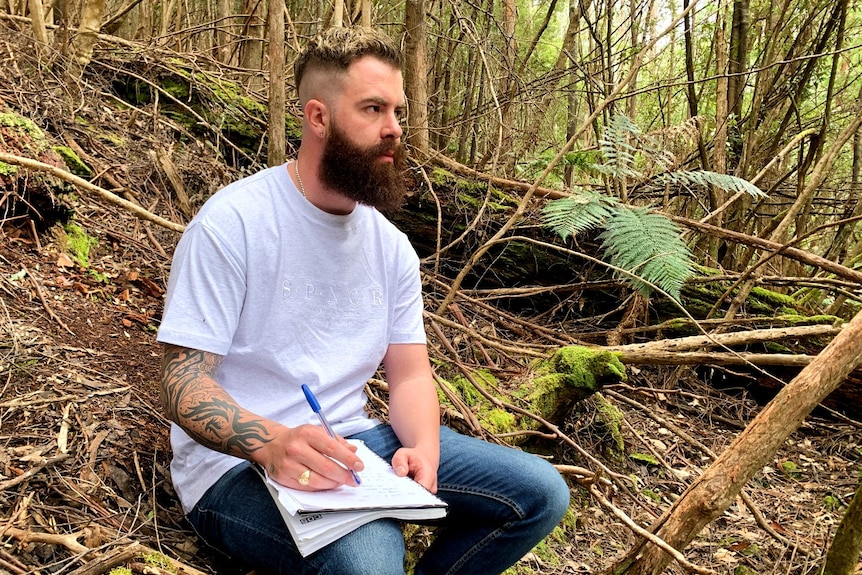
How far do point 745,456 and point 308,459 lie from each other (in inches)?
59.3

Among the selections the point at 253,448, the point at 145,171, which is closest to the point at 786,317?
the point at 253,448

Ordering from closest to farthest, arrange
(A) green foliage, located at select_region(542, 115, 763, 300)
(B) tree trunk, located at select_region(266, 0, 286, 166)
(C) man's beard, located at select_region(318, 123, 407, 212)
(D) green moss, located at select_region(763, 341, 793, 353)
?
(C) man's beard, located at select_region(318, 123, 407, 212) < (B) tree trunk, located at select_region(266, 0, 286, 166) < (A) green foliage, located at select_region(542, 115, 763, 300) < (D) green moss, located at select_region(763, 341, 793, 353)

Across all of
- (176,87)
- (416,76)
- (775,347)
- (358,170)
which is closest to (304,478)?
(358,170)

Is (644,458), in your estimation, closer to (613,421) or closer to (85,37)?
(613,421)

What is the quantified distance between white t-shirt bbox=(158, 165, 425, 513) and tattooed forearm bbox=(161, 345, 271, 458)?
0.08 metres

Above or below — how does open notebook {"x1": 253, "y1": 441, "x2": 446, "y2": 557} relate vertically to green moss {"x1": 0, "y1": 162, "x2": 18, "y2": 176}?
below

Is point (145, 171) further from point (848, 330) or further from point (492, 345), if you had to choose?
point (848, 330)

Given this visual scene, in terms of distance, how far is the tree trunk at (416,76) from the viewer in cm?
484

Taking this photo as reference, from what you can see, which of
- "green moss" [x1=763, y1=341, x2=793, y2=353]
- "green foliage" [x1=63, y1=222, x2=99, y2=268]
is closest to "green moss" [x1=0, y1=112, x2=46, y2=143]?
"green foliage" [x1=63, y1=222, x2=99, y2=268]

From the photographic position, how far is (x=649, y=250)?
3697 millimetres

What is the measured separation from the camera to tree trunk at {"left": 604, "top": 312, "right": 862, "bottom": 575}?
2252 millimetres

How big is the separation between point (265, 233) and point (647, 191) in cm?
441

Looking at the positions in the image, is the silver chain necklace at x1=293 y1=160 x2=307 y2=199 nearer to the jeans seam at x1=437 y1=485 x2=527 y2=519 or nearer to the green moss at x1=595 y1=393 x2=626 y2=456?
the jeans seam at x1=437 y1=485 x2=527 y2=519

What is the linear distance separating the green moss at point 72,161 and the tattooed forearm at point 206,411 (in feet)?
7.80
